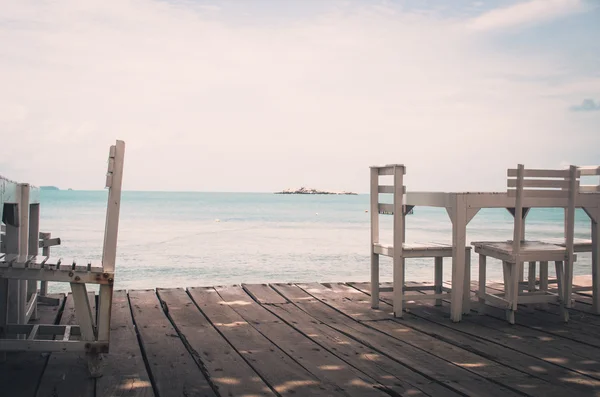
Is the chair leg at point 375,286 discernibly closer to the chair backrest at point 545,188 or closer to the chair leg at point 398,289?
the chair leg at point 398,289

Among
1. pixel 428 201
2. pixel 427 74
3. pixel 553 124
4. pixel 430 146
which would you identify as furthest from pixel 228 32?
pixel 430 146

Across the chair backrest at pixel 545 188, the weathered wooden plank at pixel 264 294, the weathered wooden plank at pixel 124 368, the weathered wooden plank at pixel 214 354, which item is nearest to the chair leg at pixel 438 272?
the chair backrest at pixel 545 188

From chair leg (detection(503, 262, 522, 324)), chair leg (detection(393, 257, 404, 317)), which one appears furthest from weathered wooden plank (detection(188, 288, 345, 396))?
chair leg (detection(503, 262, 522, 324))

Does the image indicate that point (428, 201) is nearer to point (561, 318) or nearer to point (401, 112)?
point (561, 318)

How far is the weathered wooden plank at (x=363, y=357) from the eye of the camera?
2521 mm

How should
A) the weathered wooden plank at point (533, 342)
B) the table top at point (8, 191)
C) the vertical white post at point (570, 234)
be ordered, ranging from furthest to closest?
the vertical white post at point (570, 234) < the weathered wooden plank at point (533, 342) < the table top at point (8, 191)

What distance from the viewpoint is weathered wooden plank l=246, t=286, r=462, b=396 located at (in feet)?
8.27

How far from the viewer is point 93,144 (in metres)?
50.6

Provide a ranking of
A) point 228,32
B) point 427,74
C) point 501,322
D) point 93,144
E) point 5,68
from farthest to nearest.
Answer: point 93,144, point 5,68, point 427,74, point 228,32, point 501,322

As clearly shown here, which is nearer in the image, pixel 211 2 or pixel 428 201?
pixel 428 201

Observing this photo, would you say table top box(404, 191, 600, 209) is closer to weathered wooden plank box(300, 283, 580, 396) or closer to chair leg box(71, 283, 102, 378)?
weathered wooden plank box(300, 283, 580, 396)

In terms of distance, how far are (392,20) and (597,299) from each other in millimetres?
11822

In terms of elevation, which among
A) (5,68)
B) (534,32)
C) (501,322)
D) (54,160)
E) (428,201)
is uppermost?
(5,68)

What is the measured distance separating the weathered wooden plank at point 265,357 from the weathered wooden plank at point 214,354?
1.9 inches
